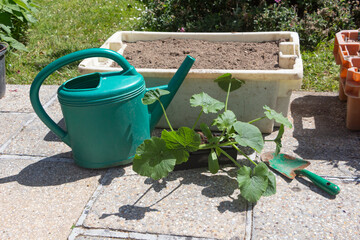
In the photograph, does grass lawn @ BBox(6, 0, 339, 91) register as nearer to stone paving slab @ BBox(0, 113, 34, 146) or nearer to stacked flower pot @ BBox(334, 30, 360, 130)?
stacked flower pot @ BBox(334, 30, 360, 130)

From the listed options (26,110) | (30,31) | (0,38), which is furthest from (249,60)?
(30,31)

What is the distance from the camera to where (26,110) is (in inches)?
132

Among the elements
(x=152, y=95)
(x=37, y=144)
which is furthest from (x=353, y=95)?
(x=37, y=144)

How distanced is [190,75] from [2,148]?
1.41 meters

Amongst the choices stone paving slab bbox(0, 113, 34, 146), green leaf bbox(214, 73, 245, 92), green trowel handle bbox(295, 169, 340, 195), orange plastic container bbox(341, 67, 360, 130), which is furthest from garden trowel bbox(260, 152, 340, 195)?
stone paving slab bbox(0, 113, 34, 146)

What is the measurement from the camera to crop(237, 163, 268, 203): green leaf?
2.04m

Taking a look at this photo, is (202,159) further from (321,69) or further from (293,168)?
→ (321,69)

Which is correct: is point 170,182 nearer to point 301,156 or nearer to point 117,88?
point 117,88

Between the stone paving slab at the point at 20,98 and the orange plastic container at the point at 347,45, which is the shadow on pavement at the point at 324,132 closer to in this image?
the orange plastic container at the point at 347,45

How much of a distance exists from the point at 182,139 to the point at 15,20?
10.9 ft

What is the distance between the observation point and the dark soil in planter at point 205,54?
2932mm

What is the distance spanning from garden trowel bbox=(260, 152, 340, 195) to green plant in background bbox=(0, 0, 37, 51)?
297 cm

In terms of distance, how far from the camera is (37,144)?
284cm

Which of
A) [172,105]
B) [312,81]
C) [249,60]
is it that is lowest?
[312,81]
